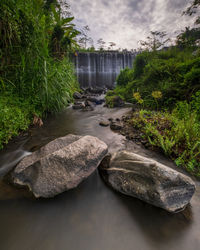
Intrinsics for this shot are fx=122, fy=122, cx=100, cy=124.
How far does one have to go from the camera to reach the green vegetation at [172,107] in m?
1.99

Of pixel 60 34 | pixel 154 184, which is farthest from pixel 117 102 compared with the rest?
pixel 154 184

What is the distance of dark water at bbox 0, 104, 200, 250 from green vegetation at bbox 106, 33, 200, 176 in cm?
67

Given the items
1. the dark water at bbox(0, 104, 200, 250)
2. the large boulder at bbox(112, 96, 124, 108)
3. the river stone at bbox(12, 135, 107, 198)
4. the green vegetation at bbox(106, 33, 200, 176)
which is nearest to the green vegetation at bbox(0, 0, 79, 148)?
the river stone at bbox(12, 135, 107, 198)

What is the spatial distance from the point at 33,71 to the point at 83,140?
235 cm

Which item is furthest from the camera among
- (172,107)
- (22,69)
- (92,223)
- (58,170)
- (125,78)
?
(125,78)

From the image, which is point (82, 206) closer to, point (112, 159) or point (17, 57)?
point (112, 159)

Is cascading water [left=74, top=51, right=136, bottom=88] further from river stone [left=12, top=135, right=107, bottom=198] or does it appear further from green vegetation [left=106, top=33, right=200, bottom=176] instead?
river stone [left=12, top=135, right=107, bottom=198]

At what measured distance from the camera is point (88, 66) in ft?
49.7

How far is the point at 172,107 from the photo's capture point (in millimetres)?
4043

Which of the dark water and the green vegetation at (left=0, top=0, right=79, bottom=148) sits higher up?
the green vegetation at (left=0, top=0, right=79, bottom=148)

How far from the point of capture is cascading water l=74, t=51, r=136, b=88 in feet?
48.1

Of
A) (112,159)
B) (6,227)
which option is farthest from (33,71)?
(6,227)

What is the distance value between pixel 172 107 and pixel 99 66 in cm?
1395

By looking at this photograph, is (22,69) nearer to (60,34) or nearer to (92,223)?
(60,34)
